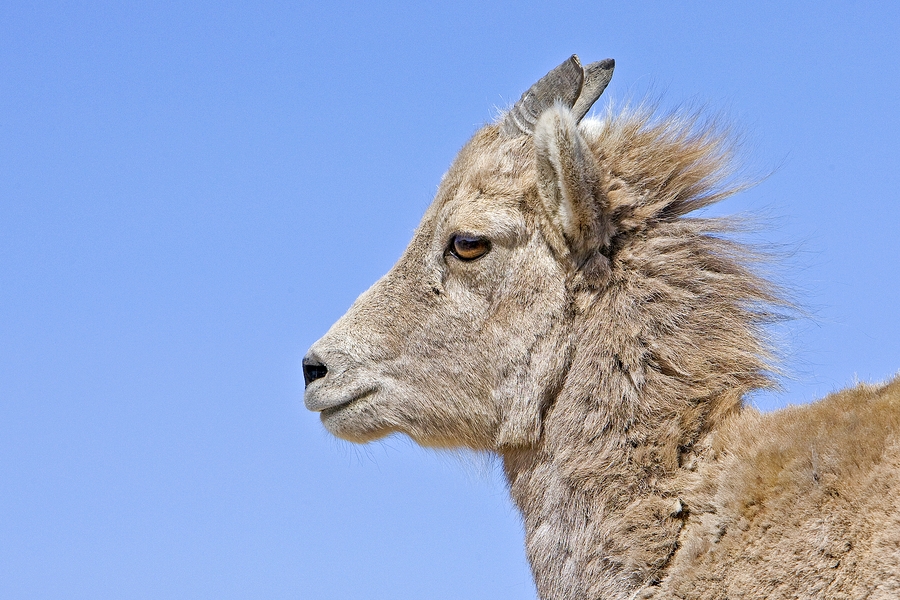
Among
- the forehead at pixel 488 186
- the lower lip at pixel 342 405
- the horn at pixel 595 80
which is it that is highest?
the horn at pixel 595 80

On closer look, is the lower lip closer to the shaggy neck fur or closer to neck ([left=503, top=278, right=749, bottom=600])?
the shaggy neck fur

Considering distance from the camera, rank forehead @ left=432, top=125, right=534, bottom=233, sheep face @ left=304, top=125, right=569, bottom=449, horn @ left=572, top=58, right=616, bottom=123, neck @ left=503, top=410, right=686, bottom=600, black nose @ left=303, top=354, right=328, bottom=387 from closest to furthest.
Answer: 1. neck @ left=503, top=410, right=686, bottom=600
2. sheep face @ left=304, top=125, right=569, bottom=449
3. forehead @ left=432, top=125, right=534, bottom=233
4. black nose @ left=303, top=354, right=328, bottom=387
5. horn @ left=572, top=58, right=616, bottom=123

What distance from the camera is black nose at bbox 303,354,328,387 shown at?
6.06 m

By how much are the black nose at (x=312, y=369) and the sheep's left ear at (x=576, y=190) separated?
168 centimetres

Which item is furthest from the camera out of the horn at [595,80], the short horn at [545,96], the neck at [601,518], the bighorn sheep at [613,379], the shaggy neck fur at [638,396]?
the horn at [595,80]

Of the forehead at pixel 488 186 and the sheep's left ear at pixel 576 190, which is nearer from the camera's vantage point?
the sheep's left ear at pixel 576 190

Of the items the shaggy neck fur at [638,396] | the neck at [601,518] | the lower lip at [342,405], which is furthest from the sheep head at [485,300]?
Answer: the neck at [601,518]

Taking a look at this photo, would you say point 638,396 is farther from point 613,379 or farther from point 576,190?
point 576,190

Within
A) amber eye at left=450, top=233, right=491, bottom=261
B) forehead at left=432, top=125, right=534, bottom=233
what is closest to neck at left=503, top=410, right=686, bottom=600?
amber eye at left=450, top=233, right=491, bottom=261

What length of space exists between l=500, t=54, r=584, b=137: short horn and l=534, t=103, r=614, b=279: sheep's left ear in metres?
0.61

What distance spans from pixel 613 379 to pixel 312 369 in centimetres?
195

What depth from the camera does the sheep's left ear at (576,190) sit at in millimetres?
5207

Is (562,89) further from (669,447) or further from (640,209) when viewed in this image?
(669,447)

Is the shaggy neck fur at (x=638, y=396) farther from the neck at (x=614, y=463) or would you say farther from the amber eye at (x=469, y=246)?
the amber eye at (x=469, y=246)
